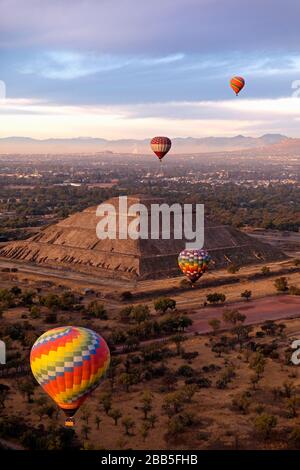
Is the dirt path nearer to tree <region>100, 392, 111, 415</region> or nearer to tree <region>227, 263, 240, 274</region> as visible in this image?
tree <region>227, 263, 240, 274</region>

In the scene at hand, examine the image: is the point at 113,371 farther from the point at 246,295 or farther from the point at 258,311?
the point at 246,295

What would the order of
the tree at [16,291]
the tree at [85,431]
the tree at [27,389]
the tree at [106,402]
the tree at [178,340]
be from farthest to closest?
the tree at [16,291] < the tree at [178,340] < the tree at [27,389] < the tree at [106,402] < the tree at [85,431]

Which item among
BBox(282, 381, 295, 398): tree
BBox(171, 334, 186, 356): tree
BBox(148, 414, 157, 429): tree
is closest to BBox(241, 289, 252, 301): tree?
BBox(171, 334, 186, 356): tree

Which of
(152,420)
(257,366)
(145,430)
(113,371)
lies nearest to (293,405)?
(257,366)

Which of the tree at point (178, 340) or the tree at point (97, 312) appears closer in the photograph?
the tree at point (178, 340)

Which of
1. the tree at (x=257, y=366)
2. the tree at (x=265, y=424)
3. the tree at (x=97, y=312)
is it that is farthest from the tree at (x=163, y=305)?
the tree at (x=265, y=424)

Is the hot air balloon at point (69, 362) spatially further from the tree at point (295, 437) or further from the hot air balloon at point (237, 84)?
the hot air balloon at point (237, 84)

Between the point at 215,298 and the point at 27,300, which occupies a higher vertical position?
the point at 215,298
